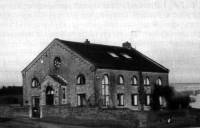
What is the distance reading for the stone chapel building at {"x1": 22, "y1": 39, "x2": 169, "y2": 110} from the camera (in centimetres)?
5000

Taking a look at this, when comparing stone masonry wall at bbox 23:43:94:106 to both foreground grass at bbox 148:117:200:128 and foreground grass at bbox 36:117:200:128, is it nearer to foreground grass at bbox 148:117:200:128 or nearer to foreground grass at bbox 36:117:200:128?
foreground grass at bbox 36:117:200:128

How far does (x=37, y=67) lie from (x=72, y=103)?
7.53 meters

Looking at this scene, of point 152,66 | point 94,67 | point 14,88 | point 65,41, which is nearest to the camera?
point 94,67

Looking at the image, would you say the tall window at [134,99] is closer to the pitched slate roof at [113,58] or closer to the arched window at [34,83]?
the pitched slate roof at [113,58]

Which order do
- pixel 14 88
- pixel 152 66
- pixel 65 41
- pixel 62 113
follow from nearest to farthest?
pixel 62 113 → pixel 65 41 → pixel 152 66 → pixel 14 88

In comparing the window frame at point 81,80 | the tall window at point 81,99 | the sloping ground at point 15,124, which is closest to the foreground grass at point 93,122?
the sloping ground at point 15,124

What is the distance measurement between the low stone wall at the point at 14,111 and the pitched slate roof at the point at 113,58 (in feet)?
29.7

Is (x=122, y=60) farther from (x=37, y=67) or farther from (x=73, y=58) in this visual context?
(x=37, y=67)

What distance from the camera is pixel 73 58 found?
51281 mm

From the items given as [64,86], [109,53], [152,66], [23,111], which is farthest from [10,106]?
[152,66]

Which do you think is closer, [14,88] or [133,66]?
[133,66]

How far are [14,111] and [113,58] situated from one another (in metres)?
14.0

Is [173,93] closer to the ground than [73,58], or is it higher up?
closer to the ground

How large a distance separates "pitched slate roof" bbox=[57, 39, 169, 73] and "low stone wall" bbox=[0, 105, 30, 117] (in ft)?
29.7
